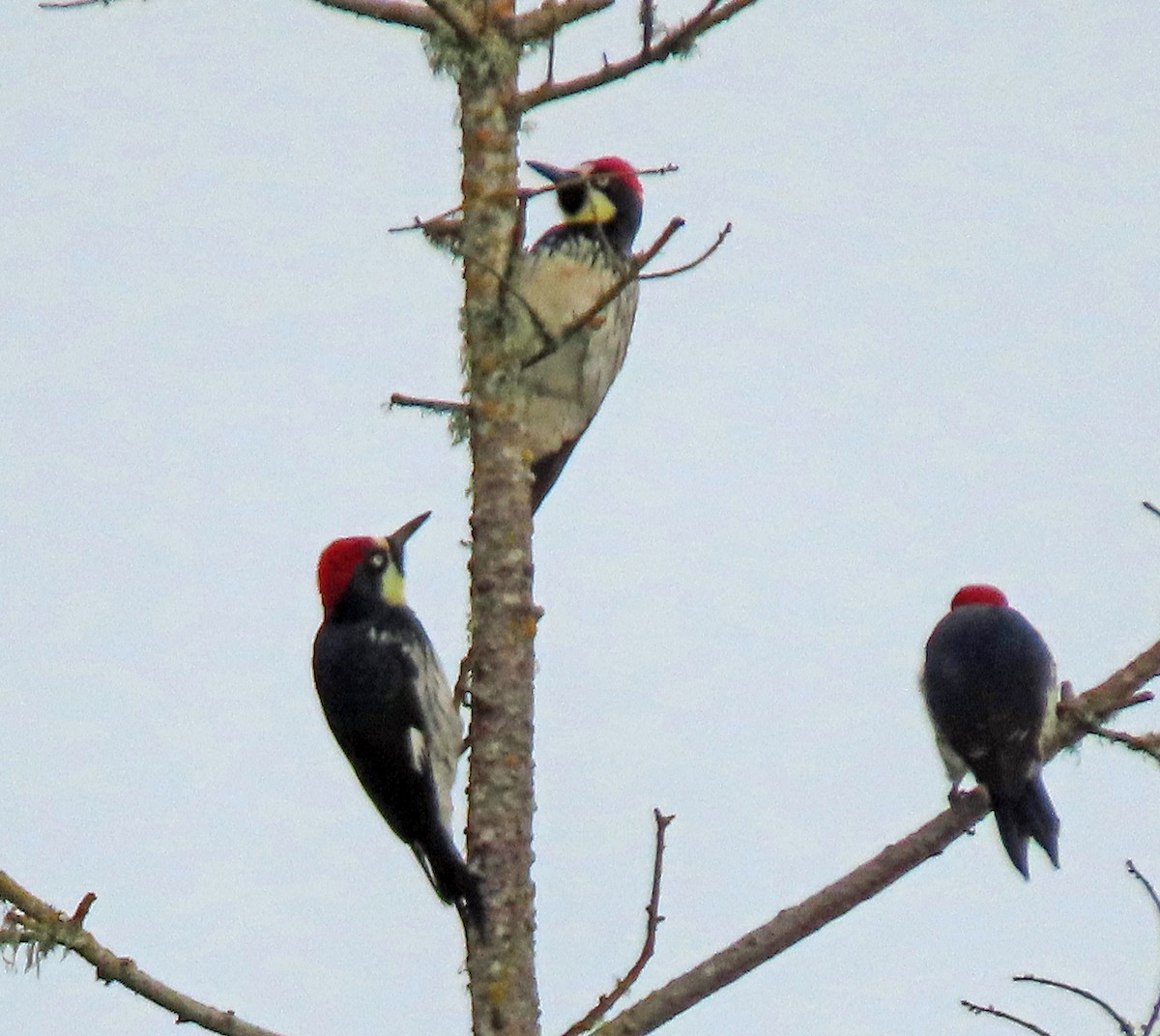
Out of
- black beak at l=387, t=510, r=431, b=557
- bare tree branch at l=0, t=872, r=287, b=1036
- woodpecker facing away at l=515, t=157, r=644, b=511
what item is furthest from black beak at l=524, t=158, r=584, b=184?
bare tree branch at l=0, t=872, r=287, b=1036

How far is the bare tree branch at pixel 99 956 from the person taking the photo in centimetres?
298

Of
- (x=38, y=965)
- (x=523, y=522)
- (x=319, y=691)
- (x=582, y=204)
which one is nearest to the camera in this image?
(x=38, y=965)

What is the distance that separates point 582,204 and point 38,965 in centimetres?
347

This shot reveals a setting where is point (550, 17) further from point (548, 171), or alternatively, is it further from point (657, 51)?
point (548, 171)

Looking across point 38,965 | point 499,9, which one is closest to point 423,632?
point 499,9

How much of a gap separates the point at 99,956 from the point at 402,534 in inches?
96.4

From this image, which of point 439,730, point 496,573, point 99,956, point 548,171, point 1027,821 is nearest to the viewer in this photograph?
point 99,956

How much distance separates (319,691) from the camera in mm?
4992

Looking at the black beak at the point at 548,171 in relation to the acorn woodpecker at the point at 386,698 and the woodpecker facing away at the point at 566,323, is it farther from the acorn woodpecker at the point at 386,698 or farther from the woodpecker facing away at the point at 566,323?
the acorn woodpecker at the point at 386,698

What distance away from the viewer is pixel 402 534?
536 cm

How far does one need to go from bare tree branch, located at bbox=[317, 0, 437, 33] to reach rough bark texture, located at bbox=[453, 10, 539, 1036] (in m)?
0.12

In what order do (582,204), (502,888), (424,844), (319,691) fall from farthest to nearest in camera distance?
1. (582,204)
2. (319,691)
3. (424,844)
4. (502,888)

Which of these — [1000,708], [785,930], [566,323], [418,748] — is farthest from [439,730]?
[785,930]

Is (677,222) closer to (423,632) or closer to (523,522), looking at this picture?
(523,522)
